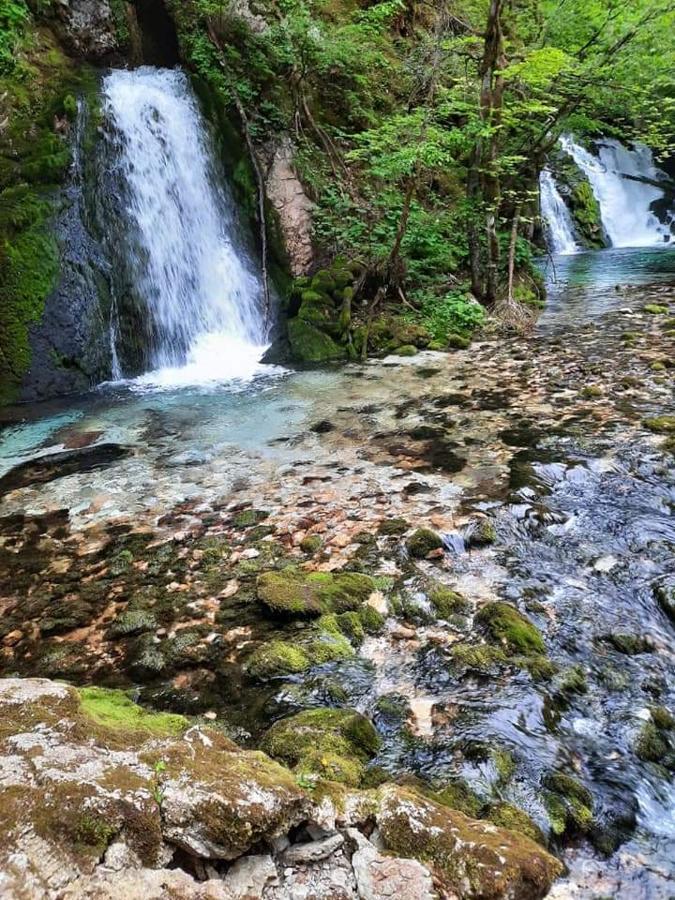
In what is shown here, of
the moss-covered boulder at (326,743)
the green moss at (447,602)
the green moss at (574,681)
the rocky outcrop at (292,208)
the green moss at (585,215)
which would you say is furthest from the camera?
the green moss at (585,215)

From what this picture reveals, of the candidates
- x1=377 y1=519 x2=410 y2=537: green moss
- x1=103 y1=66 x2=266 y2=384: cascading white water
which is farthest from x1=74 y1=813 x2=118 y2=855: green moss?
x1=103 y1=66 x2=266 y2=384: cascading white water

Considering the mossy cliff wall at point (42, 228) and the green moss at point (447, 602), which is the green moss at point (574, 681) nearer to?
the green moss at point (447, 602)

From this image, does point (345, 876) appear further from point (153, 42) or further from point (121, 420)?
point (153, 42)

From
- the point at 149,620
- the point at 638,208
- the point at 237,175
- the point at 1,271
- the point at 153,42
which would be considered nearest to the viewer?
the point at 149,620

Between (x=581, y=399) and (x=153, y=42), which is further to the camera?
(x=153, y=42)

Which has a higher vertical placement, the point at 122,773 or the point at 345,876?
the point at 122,773

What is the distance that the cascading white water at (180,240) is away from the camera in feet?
32.9

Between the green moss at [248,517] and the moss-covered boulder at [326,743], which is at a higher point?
the green moss at [248,517]

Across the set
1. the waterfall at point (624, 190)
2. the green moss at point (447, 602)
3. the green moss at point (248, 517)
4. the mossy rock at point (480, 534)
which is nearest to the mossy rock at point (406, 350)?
the green moss at point (248, 517)

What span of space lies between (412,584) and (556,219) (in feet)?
66.5

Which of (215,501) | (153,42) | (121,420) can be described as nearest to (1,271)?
(121,420)

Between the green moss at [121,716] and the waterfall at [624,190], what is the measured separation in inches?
920

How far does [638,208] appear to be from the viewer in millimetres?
22141

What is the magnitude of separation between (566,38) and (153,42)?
865cm
